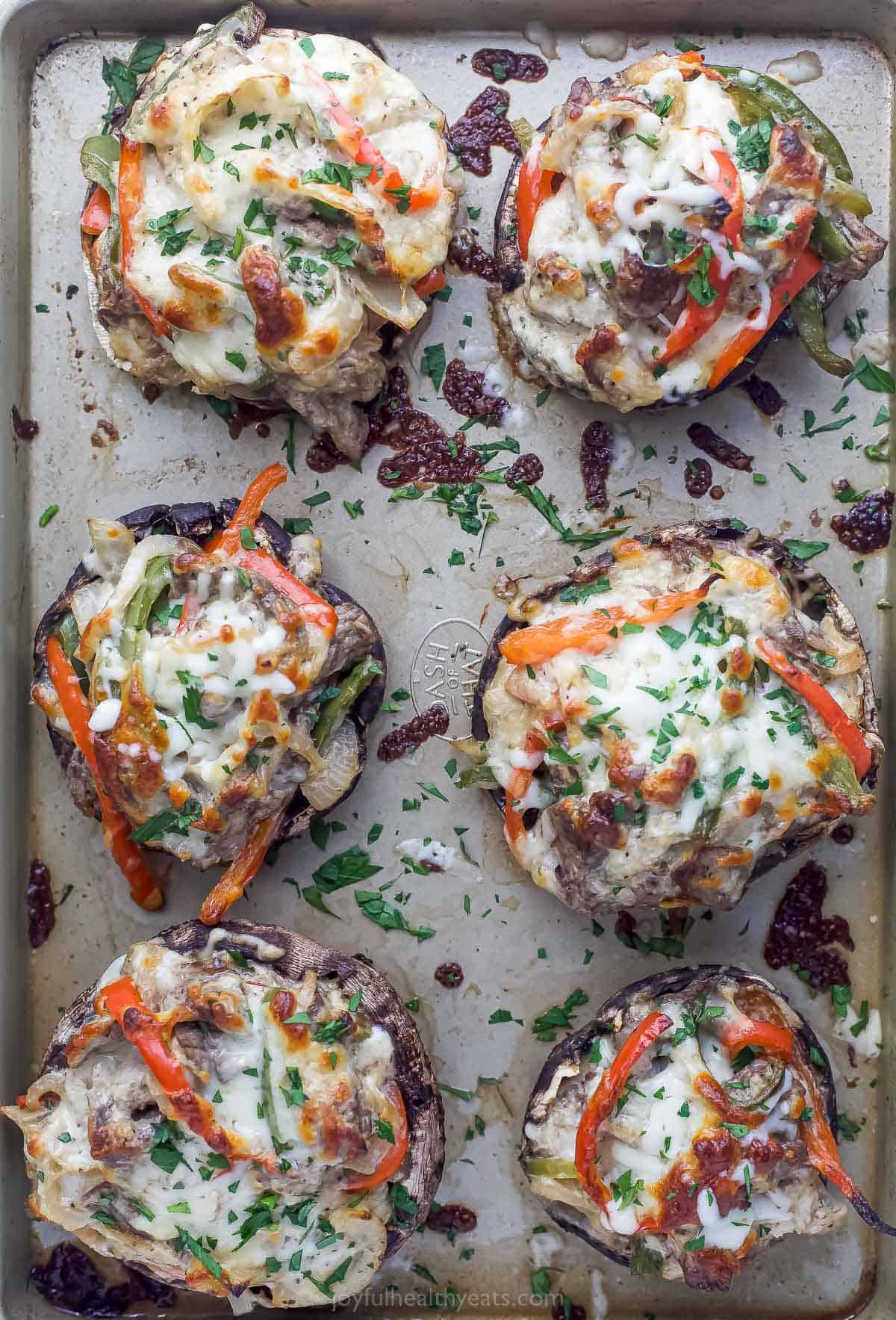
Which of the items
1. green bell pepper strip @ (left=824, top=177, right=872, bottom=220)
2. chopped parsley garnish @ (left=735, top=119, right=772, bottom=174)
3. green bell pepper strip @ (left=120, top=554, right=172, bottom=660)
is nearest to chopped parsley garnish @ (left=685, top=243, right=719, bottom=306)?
chopped parsley garnish @ (left=735, top=119, right=772, bottom=174)

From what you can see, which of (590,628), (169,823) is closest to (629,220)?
(590,628)

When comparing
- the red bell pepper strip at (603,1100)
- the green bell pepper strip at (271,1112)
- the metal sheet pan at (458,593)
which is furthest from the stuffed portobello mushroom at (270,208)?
the red bell pepper strip at (603,1100)

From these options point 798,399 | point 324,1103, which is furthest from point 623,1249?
point 798,399

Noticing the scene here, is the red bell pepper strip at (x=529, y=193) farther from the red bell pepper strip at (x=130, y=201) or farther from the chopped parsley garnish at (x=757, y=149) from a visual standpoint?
the red bell pepper strip at (x=130, y=201)

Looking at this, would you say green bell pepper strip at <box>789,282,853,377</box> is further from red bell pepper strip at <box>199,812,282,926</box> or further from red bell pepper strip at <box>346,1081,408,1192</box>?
red bell pepper strip at <box>346,1081,408,1192</box>

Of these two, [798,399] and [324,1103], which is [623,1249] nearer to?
[324,1103]

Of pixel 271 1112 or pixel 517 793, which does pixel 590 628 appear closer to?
pixel 517 793
